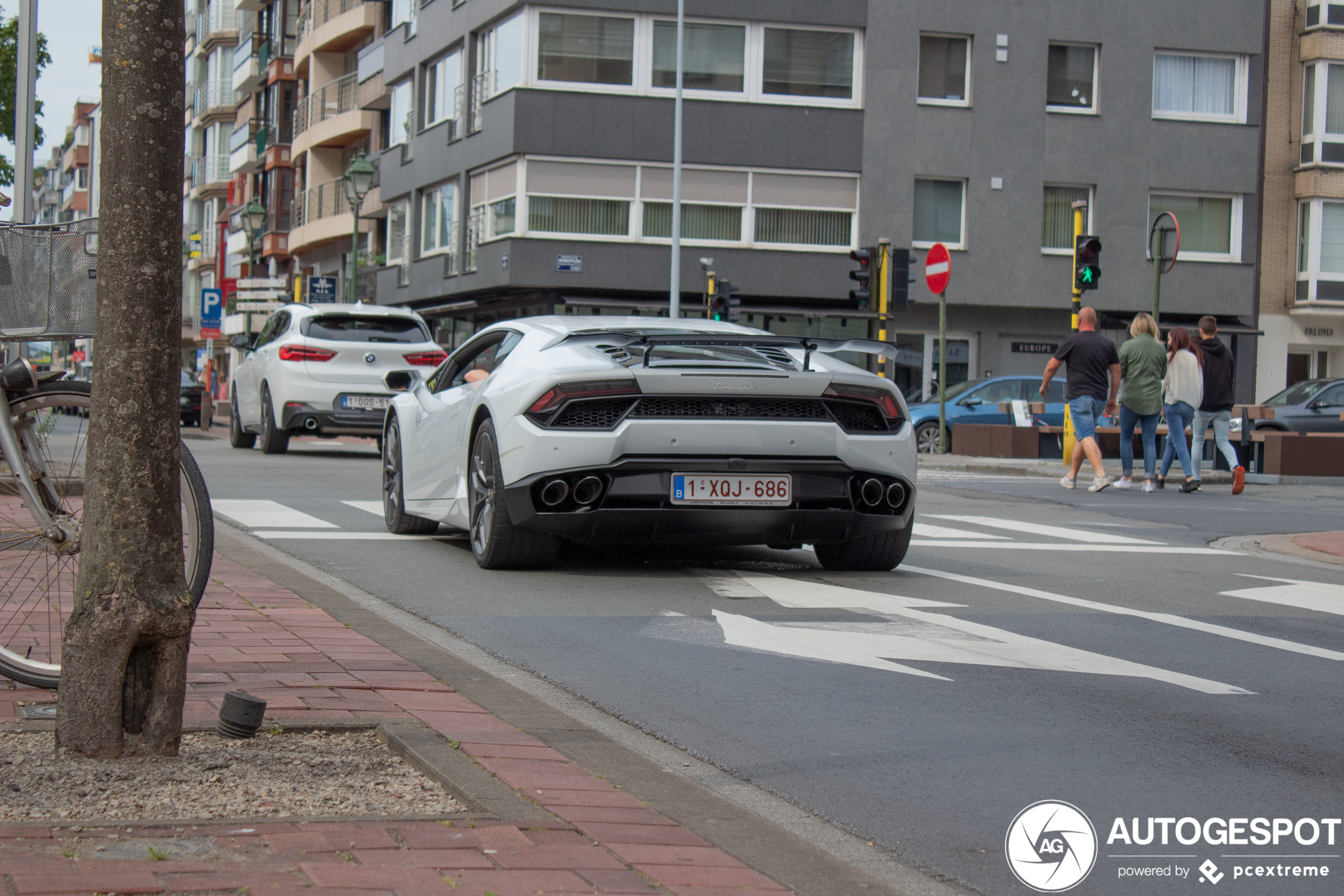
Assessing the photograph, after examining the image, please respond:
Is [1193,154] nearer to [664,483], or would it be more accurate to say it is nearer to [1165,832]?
[664,483]

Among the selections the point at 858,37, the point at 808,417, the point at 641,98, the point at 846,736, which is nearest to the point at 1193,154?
the point at 858,37

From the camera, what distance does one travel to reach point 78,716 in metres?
4.02

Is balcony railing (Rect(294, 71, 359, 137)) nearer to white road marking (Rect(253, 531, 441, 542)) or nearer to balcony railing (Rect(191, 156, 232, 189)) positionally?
balcony railing (Rect(191, 156, 232, 189))

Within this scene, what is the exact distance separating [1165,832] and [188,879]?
2190 mm

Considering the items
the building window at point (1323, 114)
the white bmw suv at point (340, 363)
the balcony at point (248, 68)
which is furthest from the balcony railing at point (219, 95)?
the white bmw suv at point (340, 363)

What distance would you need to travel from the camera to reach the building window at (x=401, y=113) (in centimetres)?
4706

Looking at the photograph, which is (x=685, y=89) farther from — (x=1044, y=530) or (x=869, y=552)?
(x=869, y=552)

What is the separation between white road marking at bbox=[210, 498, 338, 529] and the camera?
11297 millimetres

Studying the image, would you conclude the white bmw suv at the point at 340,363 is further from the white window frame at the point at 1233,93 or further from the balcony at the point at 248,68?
the balcony at the point at 248,68

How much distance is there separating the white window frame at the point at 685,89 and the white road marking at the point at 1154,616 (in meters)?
29.3

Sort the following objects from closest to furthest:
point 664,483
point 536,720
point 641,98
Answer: point 536,720
point 664,483
point 641,98

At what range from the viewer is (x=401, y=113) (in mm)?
47969

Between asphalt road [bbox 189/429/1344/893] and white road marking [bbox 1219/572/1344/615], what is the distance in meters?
0.03

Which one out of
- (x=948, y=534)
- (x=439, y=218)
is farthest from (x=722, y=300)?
(x=948, y=534)
